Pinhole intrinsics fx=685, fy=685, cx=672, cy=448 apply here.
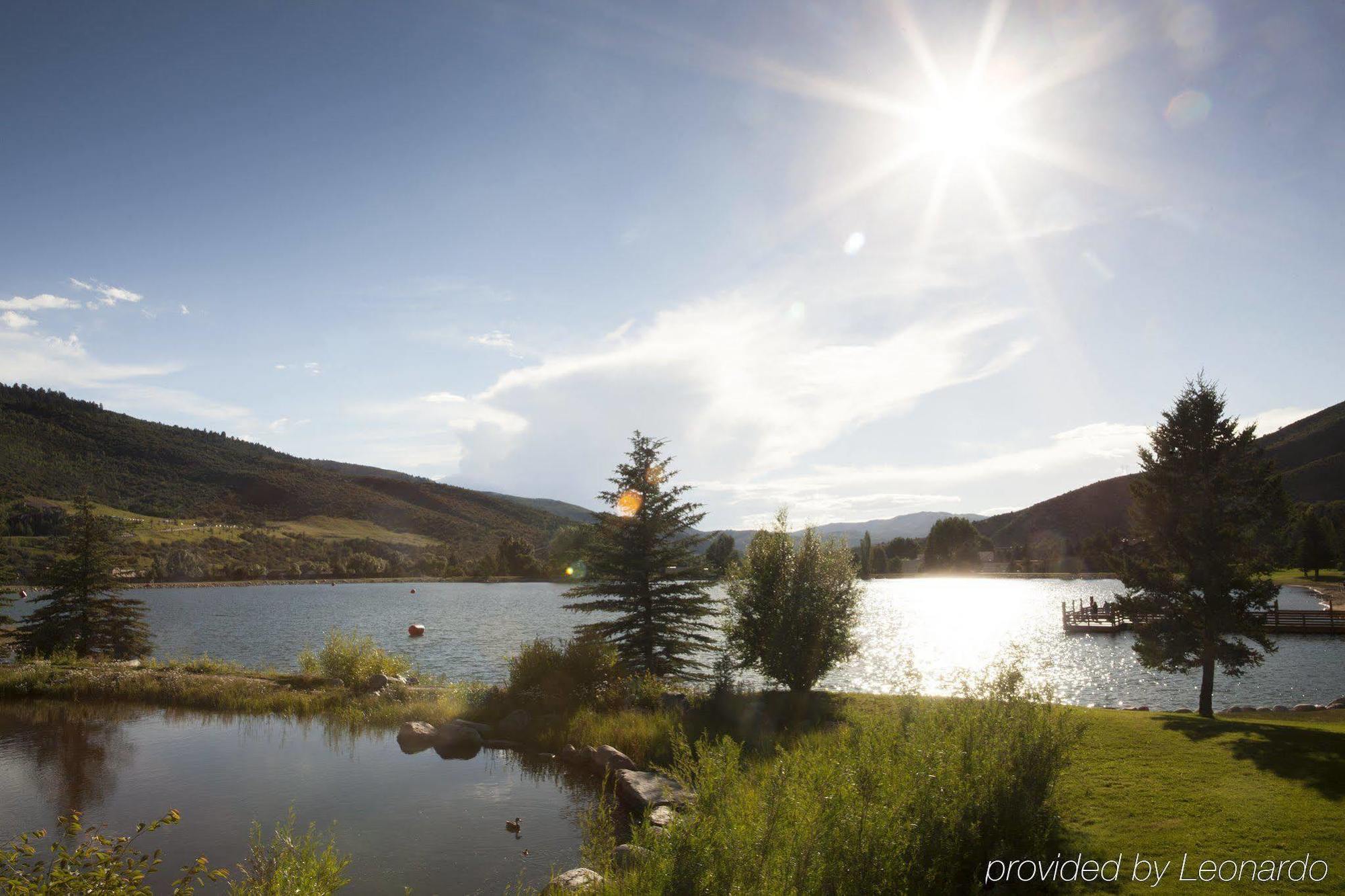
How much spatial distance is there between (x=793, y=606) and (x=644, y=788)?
808 centimetres

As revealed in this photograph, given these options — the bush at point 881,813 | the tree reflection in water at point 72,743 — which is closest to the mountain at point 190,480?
the tree reflection in water at point 72,743

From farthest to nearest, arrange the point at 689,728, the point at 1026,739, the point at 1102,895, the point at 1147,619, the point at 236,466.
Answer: the point at 236,466, the point at 1147,619, the point at 689,728, the point at 1026,739, the point at 1102,895

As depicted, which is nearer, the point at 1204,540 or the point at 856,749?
the point at 856,749

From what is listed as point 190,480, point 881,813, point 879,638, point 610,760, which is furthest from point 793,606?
point 190,480

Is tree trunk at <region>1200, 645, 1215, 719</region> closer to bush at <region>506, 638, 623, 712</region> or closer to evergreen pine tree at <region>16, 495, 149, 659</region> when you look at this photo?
bush at <region>506, 638, 623, 712</region>

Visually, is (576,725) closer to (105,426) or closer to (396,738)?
(396,738)

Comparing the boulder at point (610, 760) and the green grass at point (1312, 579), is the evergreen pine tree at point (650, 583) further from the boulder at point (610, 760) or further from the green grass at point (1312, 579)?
the green grass at point (1312, 579)

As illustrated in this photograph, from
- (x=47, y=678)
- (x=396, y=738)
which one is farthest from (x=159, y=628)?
(x=396, y=738)

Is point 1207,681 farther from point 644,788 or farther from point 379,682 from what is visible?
point 379,682

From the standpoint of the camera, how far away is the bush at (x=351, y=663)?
22.5 metres

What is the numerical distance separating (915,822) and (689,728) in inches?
424

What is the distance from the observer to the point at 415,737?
16766mm

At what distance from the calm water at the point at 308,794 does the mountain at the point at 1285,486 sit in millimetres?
122924

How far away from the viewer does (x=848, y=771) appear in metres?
6.50
